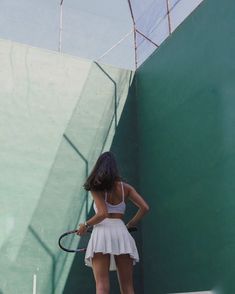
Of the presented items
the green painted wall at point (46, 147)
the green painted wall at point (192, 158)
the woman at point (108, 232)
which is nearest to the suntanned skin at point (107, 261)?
the woman at point (108, 232)

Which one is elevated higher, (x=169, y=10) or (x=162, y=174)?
(x=169, y=10)

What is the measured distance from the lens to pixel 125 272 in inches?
85.2

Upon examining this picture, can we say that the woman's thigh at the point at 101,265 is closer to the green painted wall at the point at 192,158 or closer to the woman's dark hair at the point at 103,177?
the woman's dark hair at the point at 103,177

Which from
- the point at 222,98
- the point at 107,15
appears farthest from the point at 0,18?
the point at 222,98

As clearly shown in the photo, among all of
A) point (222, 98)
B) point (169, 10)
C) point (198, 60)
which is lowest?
point (222, 98)

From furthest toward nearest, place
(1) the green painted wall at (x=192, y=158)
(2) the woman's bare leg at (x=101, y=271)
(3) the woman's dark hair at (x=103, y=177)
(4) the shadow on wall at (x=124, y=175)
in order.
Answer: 1. (4) the shadow on wall at (x=124, y=175)
2. (1) the green painted wall at (x=192, y=158)
3. (3) the woman's dark hair at (x=103, y=177)
4. (2) the woman's bare leg at (x=101, y=271)

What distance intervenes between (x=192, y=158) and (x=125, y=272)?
88.2 inches

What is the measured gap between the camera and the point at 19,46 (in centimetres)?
509

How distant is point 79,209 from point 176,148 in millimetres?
1164

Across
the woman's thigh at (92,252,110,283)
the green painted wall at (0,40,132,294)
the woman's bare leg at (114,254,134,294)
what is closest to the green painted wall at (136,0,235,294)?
the green painted wall at (0,40,132,294)

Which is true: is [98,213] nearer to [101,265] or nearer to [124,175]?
[101,265]

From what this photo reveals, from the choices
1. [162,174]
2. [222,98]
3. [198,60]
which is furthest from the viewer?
[162,174]

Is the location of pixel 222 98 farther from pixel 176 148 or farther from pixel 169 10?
pixel 169 10

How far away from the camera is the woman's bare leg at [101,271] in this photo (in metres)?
2.08
